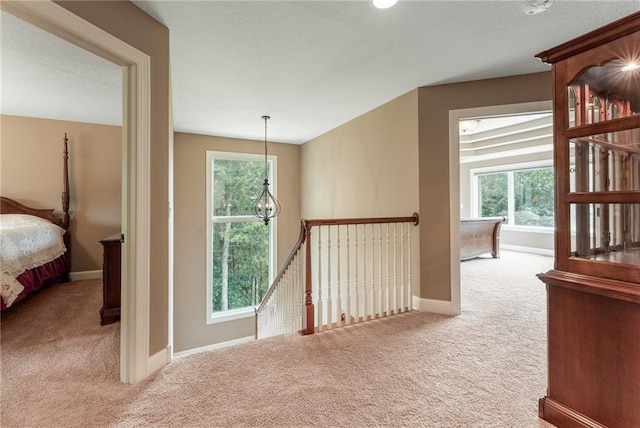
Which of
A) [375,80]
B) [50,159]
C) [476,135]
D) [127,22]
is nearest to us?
[127,22]

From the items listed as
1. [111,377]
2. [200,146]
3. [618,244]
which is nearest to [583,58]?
[618,244]

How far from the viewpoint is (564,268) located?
1.29 metres

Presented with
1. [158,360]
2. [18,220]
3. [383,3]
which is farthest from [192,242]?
[383,3]

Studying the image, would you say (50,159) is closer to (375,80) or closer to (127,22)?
(127,22)

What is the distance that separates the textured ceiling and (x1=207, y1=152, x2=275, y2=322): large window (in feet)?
5.84

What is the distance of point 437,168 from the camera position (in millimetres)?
2764

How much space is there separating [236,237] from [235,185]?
995mm

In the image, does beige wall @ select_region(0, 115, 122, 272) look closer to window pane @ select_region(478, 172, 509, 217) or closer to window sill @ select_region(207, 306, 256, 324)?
window sill @ select_region(207, 306, 256, 324)

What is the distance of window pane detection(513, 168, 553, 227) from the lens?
608cm

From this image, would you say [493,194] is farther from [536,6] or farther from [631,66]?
[631,66]

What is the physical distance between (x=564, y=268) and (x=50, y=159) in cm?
533

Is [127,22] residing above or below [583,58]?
above

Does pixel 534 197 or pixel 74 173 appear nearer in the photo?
pixel 74 173

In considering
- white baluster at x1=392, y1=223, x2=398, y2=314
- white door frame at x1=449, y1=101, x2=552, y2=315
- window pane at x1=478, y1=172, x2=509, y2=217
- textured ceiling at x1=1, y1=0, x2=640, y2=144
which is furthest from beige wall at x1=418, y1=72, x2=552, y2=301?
window pane at x1=478, y1=172, x2=509, y2=217
